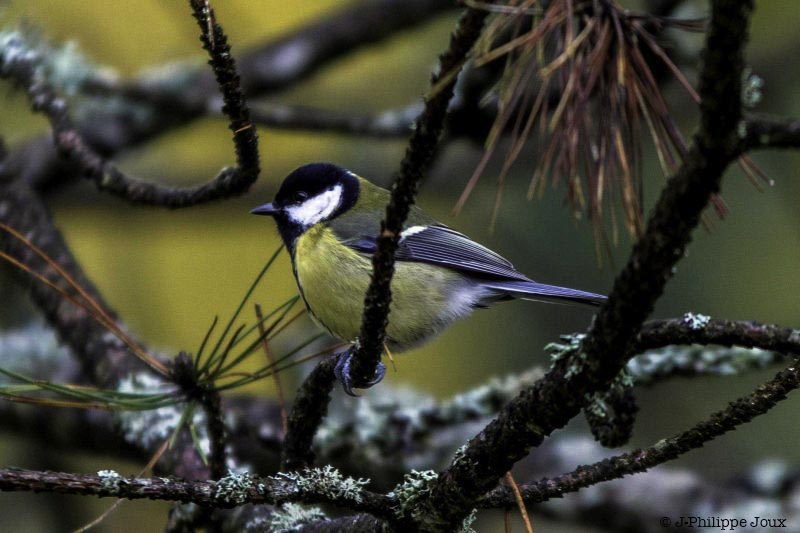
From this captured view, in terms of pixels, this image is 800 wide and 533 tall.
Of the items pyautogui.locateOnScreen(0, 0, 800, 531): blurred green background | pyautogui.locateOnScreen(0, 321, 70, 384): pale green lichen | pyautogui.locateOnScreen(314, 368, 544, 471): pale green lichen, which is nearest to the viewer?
pyautogui.locateOnScreen(314, 368, 544, 471): pale green lichen

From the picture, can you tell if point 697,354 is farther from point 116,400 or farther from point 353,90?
point 353,90

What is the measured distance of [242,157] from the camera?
1674 mm

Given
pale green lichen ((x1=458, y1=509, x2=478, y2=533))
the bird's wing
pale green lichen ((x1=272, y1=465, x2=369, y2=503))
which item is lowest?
pale green lichen ((x1=458, y1=509, x2=478, y2=533))

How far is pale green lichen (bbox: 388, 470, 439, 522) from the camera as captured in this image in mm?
1446

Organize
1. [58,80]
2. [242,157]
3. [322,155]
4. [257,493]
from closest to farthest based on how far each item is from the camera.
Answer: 1. [257,493]
2. [242,157]
3. [58,80]
4. [322,155]

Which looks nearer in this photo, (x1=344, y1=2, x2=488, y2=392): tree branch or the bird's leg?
(x1=344, y1=2, x2=488, y2=392): tree branch

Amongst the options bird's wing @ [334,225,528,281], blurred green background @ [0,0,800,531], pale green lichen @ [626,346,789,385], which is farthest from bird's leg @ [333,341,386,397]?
blurred green background @ [0,0,800,531]

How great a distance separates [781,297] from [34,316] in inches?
135

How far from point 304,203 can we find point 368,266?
38 centimetres

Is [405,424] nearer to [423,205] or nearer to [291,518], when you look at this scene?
[291,518]

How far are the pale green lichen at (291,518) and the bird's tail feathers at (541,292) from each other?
0.84 m

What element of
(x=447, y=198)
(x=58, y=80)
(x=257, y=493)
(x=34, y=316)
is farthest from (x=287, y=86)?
(x=257, y=493)

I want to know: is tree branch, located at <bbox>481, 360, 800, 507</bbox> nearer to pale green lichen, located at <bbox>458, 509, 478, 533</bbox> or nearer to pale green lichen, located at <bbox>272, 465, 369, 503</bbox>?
pale green lichen, located at <bbox>458, 509, 478, 533</bbox>

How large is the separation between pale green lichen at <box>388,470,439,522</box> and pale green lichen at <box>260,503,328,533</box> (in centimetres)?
32
